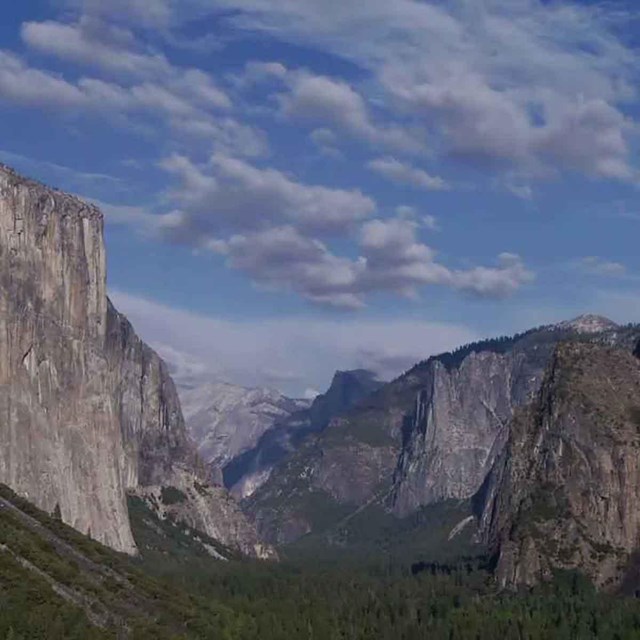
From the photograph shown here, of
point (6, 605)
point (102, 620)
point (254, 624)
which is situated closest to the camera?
point (6, 605)

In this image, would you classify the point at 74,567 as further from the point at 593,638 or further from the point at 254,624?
the point at 593,638

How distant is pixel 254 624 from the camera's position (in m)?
189

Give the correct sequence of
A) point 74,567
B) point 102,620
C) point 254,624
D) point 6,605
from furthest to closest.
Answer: point 254,624, point 74,567, point 102,620, point 6,605

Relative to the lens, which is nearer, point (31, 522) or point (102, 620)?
point (102, 620)

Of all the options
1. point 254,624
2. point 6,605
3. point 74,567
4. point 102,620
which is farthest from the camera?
point 254,624

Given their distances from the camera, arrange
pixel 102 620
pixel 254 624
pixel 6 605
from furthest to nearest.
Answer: pixel 254 624
pixel 102 620
pixel 6 605

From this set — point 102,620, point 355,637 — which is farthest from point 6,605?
point 355,637

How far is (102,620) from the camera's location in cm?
15650

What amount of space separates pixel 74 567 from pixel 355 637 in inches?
1831

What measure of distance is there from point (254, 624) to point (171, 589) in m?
15.8

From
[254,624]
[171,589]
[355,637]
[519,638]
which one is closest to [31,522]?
[171,589]

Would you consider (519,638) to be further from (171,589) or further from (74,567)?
(74,567)

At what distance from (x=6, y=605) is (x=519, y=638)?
85.4 meters

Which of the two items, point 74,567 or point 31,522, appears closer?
point 74,567
